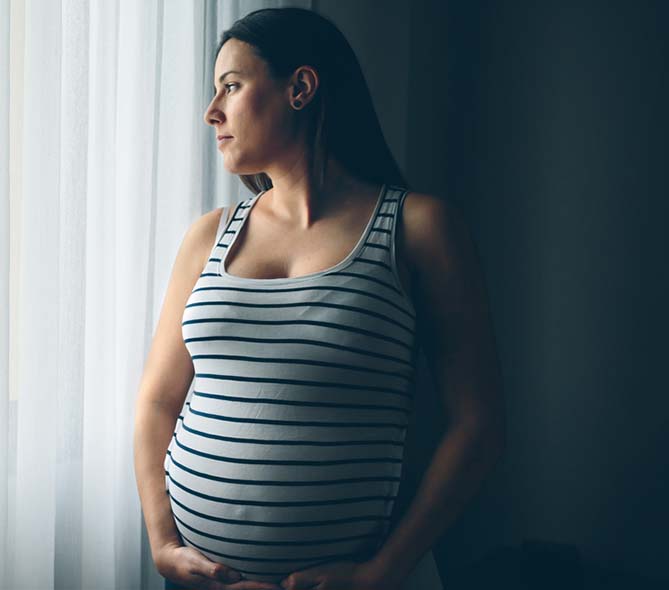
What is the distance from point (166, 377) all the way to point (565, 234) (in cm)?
113

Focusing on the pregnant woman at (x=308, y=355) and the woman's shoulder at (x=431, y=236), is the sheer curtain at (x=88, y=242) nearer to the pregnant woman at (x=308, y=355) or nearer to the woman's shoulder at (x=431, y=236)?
the pregnant woman at (x=308, y=355)

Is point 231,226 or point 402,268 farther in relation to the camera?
point 231,226

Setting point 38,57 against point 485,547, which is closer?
point 38,57

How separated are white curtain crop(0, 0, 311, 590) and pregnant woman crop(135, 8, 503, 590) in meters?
0.14

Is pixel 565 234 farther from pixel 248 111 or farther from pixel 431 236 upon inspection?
pixel 248 111

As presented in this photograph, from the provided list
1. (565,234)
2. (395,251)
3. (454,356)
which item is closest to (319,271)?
(395,251)

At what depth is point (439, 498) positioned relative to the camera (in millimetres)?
955

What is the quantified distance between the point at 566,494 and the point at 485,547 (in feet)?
0.94

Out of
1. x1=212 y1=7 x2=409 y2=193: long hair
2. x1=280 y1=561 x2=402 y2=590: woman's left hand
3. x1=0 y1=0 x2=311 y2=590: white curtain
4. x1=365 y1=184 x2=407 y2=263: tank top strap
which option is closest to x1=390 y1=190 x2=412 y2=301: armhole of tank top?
x1=365 y1=184 x2=407 y2=263: tank top strap

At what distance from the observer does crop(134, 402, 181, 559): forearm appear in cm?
102

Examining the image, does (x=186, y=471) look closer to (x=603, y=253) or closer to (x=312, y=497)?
(x=312, y=497)

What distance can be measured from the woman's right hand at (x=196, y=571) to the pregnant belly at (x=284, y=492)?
0.5 inches

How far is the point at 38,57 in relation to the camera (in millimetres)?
1063

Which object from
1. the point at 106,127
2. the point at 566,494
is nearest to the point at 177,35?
the point at 106,127
